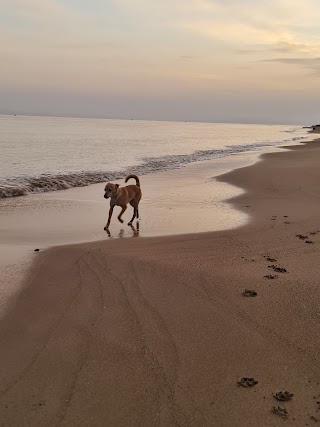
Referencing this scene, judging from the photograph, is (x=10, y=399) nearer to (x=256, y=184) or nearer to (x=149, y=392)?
(x=149, y=392)

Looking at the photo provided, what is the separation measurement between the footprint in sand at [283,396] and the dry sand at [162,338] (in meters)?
0.04

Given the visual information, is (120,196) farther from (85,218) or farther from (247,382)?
(247,382)

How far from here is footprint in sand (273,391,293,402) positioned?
9.21ft

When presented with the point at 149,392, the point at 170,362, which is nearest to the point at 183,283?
the point at 170,362

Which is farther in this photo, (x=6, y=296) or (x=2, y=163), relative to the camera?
(x=2, y=163)

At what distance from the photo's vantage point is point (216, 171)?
766 inches

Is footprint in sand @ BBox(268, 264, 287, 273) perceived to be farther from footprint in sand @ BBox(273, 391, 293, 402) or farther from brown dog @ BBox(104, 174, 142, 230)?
brown dog @ BBox(104, 174, 142, 230)

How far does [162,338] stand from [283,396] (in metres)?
1.13

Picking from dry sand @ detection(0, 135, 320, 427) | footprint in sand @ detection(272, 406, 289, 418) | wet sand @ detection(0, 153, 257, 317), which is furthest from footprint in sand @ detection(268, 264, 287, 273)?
footprint in sand @ detection(272, 406, 289, 418)

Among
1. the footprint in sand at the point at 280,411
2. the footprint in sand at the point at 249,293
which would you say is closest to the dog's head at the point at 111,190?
the footprint in sand at the point at 249,293

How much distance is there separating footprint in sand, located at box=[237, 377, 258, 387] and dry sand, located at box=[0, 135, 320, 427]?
4 cm

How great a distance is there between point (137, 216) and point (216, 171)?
34.5 ft

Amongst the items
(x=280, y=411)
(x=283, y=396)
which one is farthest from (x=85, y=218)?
(x=280, y=411)

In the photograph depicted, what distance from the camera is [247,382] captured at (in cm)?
299
